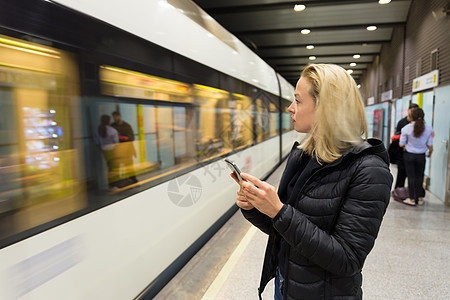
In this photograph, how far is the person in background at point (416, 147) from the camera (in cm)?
519

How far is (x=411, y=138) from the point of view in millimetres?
5309

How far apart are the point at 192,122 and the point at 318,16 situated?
7.01 metres

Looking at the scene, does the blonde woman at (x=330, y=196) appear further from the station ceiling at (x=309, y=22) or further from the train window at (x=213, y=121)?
the station ceiling at (x=309, y=22)

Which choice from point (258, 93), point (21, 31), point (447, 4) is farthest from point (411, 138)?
point (21, 31)

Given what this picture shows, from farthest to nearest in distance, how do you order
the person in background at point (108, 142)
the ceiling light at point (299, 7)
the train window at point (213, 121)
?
the ceiling light at point (299, 7) < the train window at point (213, 121) < the person in background at point (108, 142)

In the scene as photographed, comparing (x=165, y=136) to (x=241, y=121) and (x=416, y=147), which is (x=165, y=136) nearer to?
(x=241, y=121)

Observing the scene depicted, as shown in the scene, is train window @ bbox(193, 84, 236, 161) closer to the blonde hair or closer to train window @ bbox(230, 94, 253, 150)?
train window @ bbox(230, 94, 253, 150)

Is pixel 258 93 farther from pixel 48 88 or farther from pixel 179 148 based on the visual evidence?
pixel 48 88

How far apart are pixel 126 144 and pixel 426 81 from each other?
734 cm

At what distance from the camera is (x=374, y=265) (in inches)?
132

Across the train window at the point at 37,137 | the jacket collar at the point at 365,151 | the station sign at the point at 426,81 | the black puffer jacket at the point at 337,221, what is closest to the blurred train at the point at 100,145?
the train window at the point at 37,137

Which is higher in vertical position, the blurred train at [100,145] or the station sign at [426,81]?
the station sign at [426,81]

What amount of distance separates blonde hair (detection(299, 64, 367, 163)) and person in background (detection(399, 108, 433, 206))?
486 cm

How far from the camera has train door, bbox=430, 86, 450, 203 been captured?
5676 mm
